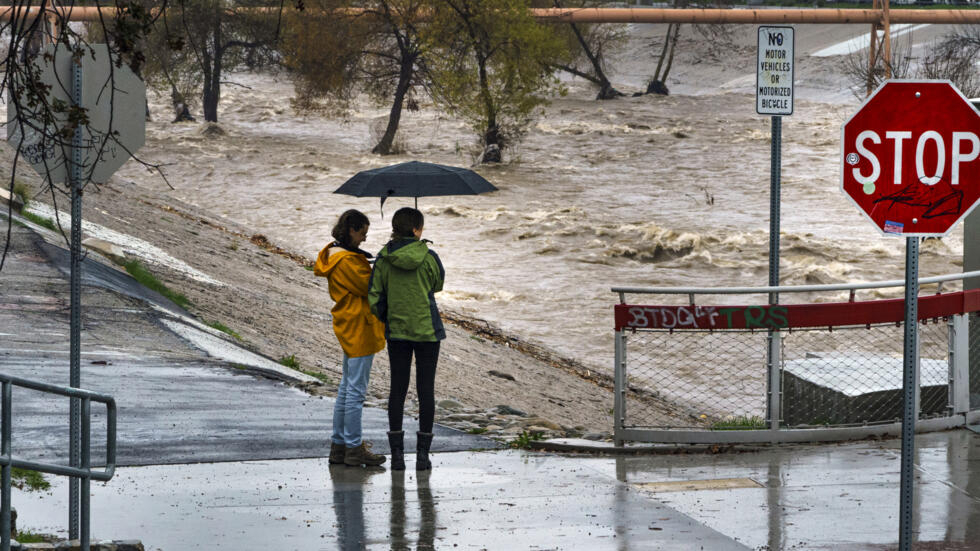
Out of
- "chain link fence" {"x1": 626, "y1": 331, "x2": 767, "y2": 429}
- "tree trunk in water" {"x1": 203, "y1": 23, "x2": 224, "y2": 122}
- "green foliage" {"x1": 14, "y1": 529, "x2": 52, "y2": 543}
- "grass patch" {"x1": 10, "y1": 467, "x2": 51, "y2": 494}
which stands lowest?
"chain link fence" {"x1": 626, "y1": 331, "x2": 767, "y2": 429}

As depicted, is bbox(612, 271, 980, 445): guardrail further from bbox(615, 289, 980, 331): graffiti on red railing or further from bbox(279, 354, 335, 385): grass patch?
bbox(279, 354, 335, 385): grass patch

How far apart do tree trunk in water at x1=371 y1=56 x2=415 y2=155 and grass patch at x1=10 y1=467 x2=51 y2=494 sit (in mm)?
39819

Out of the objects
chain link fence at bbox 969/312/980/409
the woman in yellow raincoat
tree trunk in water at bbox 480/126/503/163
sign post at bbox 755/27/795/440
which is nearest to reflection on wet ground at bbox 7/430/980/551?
the woman in yellow raincoat

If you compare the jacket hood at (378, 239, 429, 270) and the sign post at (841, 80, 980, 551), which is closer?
the sign post at (841, 80, 980, 551)

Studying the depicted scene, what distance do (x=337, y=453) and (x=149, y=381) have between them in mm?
3196

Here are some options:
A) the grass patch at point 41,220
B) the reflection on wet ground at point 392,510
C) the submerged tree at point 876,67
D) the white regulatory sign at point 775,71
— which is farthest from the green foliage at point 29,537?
the submerged tree at point 876,67

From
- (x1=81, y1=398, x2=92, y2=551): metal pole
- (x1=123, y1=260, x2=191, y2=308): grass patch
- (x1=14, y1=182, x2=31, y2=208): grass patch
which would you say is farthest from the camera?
(x1=14, y1=182, x2=31, y2=208): grass patch

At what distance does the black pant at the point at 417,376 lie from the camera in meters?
8.10

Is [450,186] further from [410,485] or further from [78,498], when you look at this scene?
[78,498]

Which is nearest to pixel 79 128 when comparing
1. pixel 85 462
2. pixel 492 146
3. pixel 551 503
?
pixel 85 462

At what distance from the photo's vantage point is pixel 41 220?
62.7ft

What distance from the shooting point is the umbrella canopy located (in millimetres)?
8578

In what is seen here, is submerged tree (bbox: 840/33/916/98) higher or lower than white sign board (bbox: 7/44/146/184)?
higher

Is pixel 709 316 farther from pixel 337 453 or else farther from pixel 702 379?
pixel 702 379
